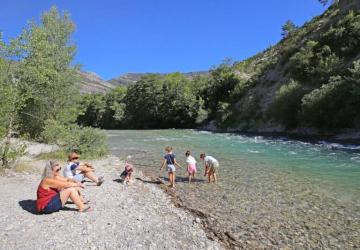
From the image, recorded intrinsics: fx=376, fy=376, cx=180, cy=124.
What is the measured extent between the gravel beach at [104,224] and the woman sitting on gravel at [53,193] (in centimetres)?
27

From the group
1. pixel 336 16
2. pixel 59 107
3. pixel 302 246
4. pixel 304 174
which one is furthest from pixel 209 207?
pixel 336 16

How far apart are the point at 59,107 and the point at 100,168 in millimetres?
13086

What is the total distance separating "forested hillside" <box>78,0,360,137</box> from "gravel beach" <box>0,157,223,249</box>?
3419cm

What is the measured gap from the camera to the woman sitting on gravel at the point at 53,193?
11406mm

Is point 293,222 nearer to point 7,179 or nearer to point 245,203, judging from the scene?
point 245,203

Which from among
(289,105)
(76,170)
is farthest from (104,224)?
(289,105)

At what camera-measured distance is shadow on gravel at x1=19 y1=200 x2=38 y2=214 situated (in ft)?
39.2

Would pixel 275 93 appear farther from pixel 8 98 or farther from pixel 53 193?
pixel 53 193

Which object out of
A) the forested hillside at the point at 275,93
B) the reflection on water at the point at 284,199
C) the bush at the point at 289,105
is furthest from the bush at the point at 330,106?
the reflection on water at the point at 284,199

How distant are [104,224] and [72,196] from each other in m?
1.70

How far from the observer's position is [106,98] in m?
124

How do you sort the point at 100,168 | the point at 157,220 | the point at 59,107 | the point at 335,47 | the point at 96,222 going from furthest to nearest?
the point at 335,47, the point at 59,107, the point at 100,168, the point at 157,220, the point at 96,222

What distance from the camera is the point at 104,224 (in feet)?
35.2

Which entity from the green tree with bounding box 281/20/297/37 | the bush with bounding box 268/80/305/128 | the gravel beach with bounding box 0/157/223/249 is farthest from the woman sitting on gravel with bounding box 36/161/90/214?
the green tree with bounding box 281/20/297/37
